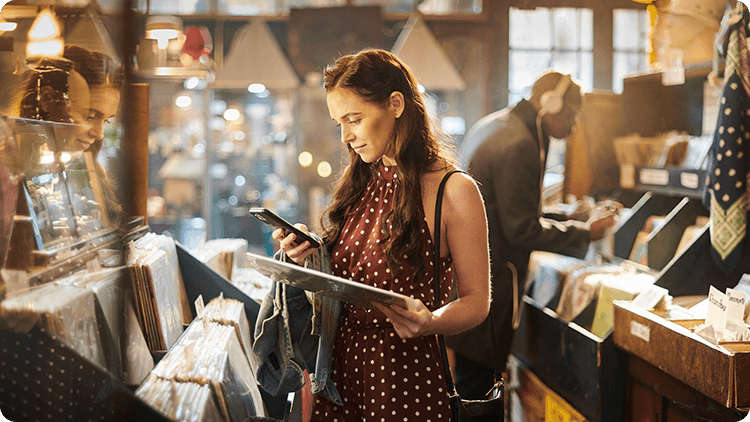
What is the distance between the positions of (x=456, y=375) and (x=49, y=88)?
2.08 meters

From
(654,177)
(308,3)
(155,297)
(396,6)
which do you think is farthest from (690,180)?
(308,3)

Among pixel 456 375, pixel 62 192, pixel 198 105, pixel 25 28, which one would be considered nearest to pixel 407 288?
pixel 62 192

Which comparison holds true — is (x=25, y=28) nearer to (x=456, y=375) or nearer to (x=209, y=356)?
(x=209, y=356)

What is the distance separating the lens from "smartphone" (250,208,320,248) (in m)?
1.15

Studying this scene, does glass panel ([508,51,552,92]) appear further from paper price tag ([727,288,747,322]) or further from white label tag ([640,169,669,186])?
paper price tag ([727,288,747,322])

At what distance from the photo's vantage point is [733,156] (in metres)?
1.84

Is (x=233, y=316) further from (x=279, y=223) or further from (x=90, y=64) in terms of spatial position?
(x=90, y=64)

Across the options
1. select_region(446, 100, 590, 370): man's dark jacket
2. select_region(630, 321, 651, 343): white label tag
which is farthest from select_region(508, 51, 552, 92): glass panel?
select_region(630, 321, 651, 343): white label tag

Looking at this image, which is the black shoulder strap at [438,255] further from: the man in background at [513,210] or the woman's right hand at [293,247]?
the man in background at [513,210]

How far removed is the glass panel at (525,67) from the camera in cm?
473

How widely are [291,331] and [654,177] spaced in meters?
2.17

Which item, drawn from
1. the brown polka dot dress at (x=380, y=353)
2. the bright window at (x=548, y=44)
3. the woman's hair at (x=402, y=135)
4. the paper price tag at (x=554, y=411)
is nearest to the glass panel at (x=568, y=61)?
the bright window at (x=548, y=44)

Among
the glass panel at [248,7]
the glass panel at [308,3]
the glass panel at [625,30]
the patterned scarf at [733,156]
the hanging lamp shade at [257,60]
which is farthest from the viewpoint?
the glass panel at [248,7]

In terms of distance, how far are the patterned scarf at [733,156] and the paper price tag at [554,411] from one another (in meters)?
0.94
